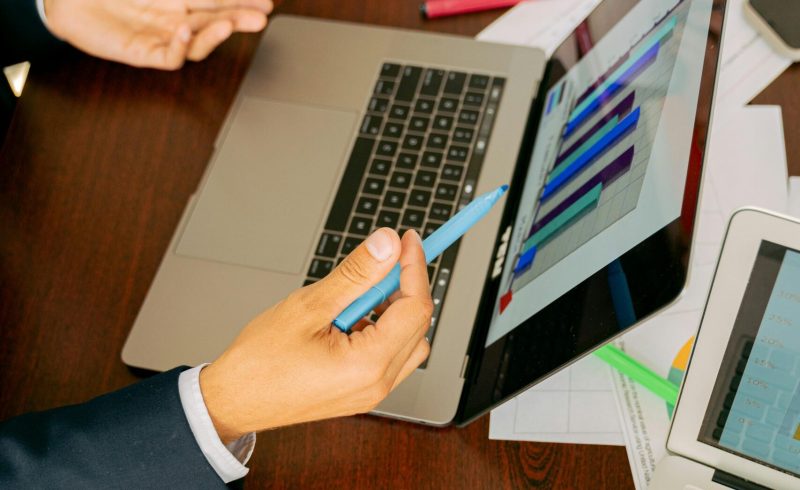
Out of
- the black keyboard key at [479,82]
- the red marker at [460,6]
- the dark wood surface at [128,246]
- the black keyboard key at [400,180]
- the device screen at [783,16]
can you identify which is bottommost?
the dark wood surface at [128,246]

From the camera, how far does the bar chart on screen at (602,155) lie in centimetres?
61

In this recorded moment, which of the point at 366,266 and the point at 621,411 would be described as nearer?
the point at 366,266

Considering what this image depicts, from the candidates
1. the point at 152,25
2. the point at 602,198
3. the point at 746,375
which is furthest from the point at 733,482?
the point at 152,25

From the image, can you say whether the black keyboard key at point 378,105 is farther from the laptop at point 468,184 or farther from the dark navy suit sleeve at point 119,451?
the dark navy suit sleeve at point 119,451

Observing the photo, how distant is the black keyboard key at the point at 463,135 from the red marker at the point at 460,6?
0.18 metres

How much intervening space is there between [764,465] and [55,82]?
2.86 feet

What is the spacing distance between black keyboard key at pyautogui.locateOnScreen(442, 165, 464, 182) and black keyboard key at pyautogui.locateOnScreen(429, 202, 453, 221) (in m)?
0.03

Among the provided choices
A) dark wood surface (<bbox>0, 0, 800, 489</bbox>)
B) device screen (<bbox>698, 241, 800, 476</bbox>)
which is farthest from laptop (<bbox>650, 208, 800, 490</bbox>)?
dark wood surface (<bbox>0, 0, 800, 489</bbox>)

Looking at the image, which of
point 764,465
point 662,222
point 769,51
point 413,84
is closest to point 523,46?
point 413,84

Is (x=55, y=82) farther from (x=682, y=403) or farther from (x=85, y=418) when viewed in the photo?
(x=682, y=403)

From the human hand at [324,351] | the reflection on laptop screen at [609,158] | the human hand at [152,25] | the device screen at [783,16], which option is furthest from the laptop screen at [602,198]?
the human hand at [152,25]

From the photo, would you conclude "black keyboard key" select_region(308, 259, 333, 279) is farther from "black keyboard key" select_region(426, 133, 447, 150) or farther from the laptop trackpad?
"black keyboard key" select_region(426, 133, 447, 150)

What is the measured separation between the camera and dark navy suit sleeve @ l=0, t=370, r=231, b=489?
607mm

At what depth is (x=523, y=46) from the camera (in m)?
0.90
